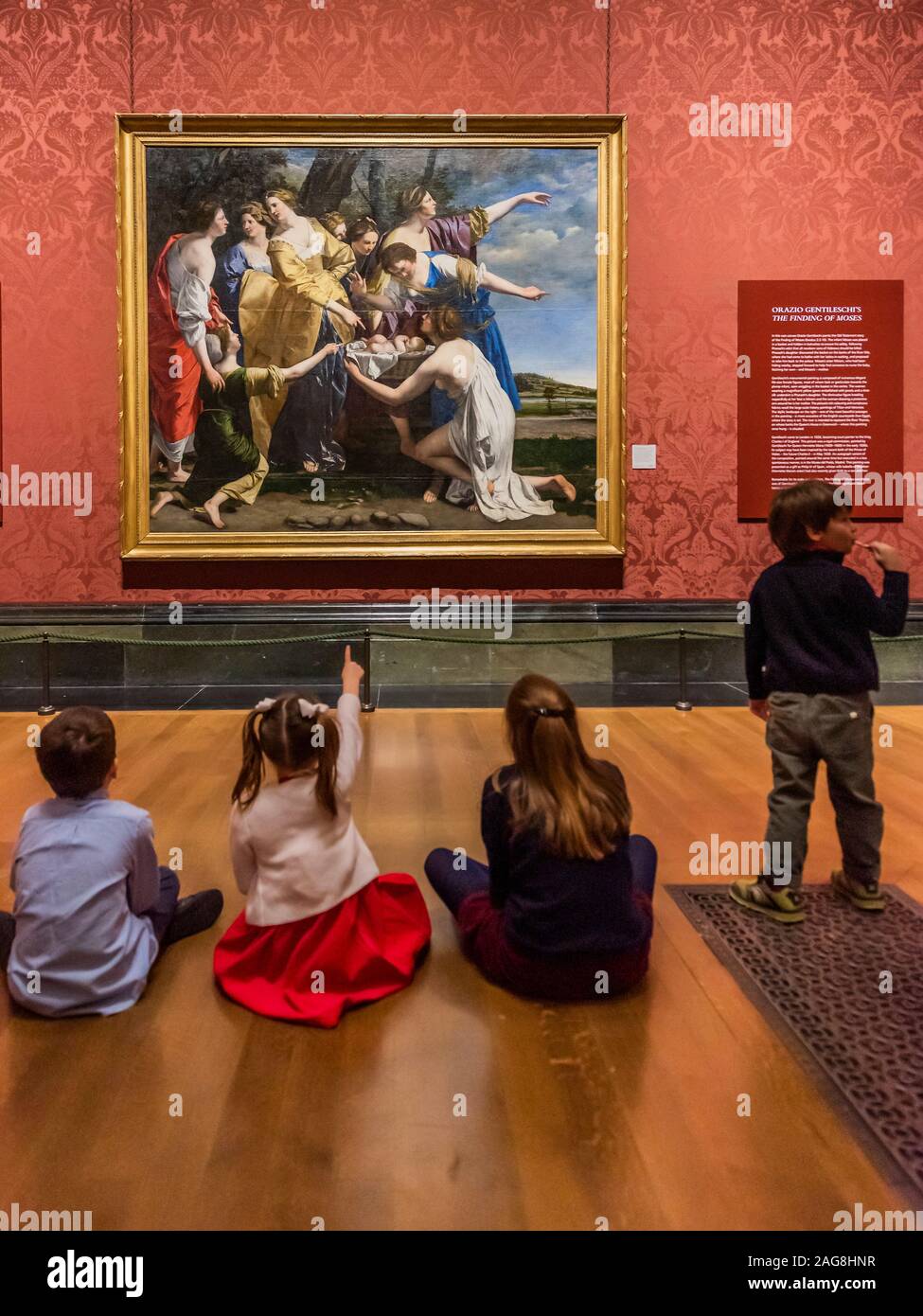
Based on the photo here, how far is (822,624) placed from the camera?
3686 mm

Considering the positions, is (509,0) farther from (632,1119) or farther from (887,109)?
(632,1119)

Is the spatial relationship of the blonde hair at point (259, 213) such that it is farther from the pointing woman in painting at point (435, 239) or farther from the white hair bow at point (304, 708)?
Answer: the white hair bow at point (304, 708)

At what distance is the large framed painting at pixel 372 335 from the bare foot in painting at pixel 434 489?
0.01 meters

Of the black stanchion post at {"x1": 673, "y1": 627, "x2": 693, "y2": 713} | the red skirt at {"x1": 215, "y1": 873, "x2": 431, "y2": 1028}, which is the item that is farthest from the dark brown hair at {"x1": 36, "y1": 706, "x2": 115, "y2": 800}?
the black stanchion post at {"x1": 673, "y1": 627, "x2": 693, "y2": 713}

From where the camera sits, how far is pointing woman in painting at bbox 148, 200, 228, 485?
8.41 metres

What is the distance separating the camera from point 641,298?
8734 millimetres

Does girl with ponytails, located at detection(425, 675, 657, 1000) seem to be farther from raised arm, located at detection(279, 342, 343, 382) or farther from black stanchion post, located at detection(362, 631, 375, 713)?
raised arm, located at detection(279, 342, 343, 382)

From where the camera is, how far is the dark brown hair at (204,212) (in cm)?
839

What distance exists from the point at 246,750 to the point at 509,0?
8.00 metres

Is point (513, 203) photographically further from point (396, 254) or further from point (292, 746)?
point (292, 746)

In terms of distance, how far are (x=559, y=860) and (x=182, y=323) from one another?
6.97 metres

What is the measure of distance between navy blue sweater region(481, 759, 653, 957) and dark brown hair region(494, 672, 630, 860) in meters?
0.04

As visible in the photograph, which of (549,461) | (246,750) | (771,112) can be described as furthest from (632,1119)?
(771,112)

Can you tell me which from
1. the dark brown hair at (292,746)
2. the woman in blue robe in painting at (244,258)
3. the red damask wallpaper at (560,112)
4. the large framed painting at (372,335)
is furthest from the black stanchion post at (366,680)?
the dark brown hair at (292,746)
